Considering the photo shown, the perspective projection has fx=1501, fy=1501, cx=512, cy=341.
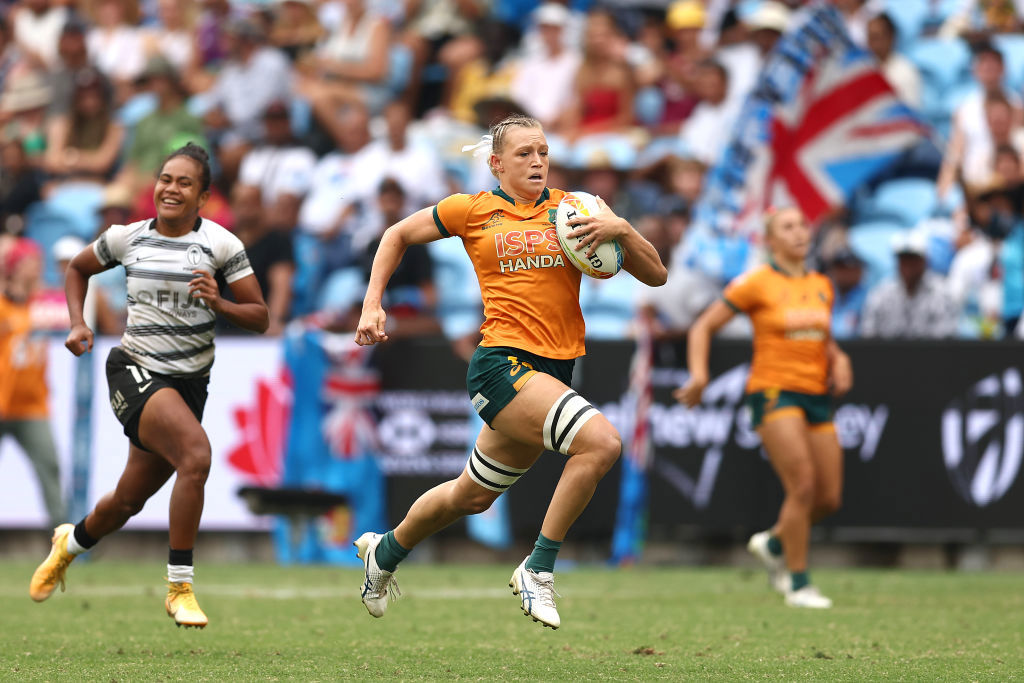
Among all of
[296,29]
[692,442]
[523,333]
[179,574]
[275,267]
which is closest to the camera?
[523,333]

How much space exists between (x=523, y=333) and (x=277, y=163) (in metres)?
10.2

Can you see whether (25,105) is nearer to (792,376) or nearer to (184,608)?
(792,376)

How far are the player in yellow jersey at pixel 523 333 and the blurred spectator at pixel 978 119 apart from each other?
345 inches

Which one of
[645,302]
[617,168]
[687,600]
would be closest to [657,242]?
[645,302]

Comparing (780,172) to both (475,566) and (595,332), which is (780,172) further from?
(475,566)

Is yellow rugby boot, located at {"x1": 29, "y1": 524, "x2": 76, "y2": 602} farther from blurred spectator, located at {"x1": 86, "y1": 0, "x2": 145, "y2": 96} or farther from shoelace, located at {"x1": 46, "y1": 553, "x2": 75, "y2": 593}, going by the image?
blurred spectator, located at {"x1": 86, "y1": 0, "x2": 145, "y2": 96}

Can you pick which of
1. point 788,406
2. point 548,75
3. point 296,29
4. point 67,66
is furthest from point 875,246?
point 67,66

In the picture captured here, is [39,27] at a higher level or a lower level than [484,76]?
higher

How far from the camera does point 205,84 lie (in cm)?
1866

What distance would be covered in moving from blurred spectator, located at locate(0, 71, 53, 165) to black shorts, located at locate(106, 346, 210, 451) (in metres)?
11.4

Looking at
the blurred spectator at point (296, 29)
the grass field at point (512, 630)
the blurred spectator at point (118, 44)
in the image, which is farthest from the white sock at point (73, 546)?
the blurred spectator at point (118, 44)

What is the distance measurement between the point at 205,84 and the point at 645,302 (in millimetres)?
7829

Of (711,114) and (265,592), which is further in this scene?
(711,114)

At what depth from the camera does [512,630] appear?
328 inches
